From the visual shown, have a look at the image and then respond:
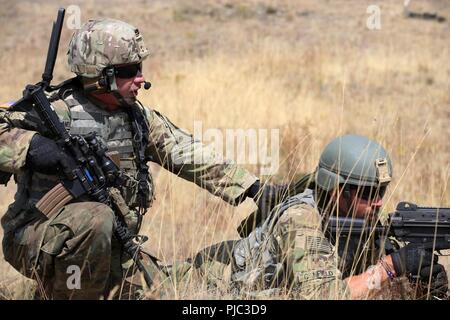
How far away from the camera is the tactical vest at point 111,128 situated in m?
4.27

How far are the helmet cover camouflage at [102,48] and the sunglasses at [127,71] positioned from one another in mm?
36

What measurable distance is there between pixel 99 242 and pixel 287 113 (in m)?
5.48

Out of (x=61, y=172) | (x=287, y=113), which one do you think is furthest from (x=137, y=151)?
(x=287, y=113)

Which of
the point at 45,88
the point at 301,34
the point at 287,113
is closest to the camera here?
the point at 45,88

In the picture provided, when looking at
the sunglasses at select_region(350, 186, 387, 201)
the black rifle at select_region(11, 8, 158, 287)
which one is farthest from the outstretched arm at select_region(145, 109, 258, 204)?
the sunglasses at select_region(350, 186, 387, 201)

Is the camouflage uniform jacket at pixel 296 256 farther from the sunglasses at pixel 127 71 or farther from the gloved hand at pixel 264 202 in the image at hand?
the sunglasses at pixel 127 71

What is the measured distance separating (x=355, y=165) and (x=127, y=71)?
142 centimetres

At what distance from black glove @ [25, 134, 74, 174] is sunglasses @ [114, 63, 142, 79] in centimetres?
59

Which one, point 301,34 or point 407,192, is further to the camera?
point 301,34

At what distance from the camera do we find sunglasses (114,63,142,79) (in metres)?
4.33

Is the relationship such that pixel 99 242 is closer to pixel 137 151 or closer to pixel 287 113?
pixel 137 151

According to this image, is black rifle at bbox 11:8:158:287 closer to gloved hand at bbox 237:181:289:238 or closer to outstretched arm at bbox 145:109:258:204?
outstretched arm at bbox 145:109:258:204

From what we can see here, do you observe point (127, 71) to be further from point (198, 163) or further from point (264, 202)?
point (264, 202)
